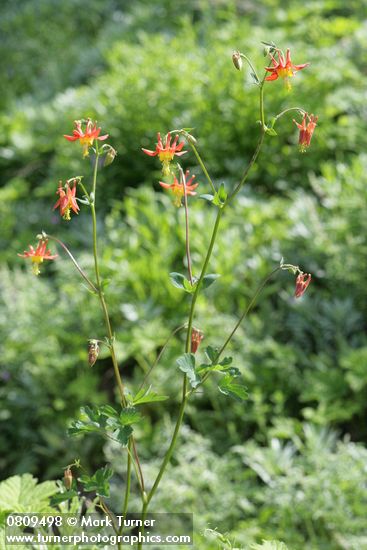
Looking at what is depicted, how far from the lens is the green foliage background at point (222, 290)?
2269mm

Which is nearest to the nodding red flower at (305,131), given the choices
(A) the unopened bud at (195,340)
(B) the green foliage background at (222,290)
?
(A) the unopened bud at (195,340)

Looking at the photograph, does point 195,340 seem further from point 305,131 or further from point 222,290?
point 222,290

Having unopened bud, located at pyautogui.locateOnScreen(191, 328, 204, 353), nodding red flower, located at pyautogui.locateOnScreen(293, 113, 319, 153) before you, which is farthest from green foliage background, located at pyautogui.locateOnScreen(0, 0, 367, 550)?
nodding red flower, located at pyautogui.locateOnScreen(293, 113, 319, 153)

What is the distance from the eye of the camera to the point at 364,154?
3.41 m

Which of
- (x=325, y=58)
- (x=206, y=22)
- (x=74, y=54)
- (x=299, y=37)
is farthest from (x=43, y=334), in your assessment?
(x=74, y=54)

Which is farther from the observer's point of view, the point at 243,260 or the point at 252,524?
the point at 243,260

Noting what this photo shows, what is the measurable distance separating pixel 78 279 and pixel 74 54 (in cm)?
321

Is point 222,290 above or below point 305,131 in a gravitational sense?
above

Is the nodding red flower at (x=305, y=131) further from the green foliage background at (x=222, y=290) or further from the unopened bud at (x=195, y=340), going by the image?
the green foliage background at (x=222, y=290)

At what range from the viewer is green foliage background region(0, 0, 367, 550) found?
7.44 ft

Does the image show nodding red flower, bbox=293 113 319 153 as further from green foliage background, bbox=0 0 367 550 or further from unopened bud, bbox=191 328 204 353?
green foliage background, bbox=0 0 367 550

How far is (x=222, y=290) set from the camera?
2.96m

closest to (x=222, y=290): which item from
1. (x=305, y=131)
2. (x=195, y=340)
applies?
(x=195, y=340)

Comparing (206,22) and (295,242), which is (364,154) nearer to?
(295,242)
